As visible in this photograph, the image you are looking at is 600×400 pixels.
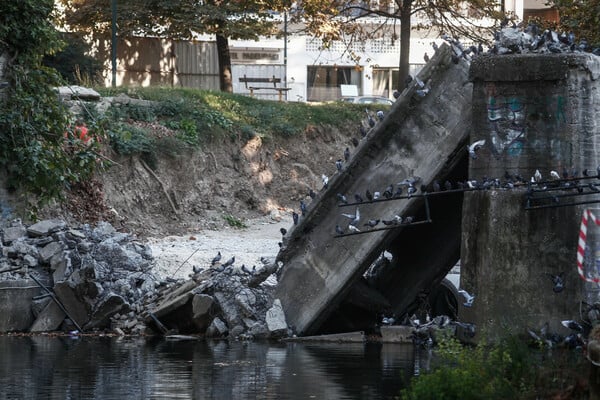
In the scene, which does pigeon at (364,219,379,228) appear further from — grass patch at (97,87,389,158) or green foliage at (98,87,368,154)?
grass patch at (97,87,389,158)

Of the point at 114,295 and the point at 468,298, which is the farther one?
the point at 114,295

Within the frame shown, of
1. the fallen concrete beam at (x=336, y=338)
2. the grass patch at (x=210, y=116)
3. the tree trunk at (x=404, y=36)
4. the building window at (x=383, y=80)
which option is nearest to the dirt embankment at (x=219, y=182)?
the grass patch at (x=210, y=116)

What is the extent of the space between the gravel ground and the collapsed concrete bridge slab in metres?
1.89

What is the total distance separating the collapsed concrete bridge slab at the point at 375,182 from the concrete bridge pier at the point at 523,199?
1499 millimetres

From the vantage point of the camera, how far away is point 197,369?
14289 mm

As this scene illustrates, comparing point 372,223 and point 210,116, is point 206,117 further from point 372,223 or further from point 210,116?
point 372,223

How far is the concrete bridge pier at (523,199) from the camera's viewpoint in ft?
50.0

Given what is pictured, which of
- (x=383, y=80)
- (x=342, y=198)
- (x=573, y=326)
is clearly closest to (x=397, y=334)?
(x=342, y=198)

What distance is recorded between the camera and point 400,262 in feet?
63.9

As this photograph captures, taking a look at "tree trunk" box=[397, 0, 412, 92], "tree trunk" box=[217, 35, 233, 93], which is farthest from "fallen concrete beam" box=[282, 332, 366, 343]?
"tree trunk" box=[217, 35, 233, 93]

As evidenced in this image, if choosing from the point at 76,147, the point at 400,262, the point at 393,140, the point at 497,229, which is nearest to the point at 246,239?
the point at 76,147

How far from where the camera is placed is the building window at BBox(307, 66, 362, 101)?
65938 mm

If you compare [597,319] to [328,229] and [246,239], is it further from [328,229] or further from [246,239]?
[246,239]

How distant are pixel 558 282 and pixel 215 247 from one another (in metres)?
12.2
